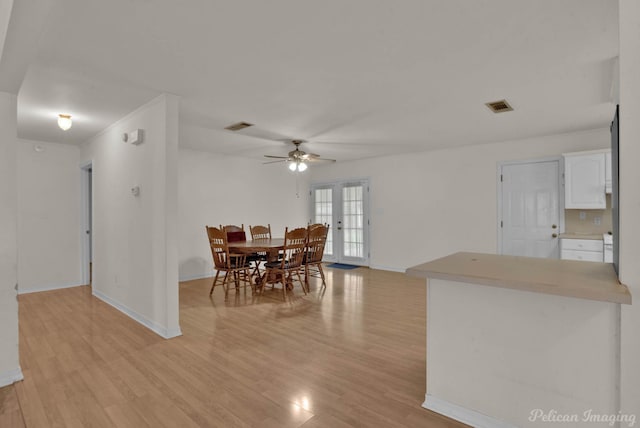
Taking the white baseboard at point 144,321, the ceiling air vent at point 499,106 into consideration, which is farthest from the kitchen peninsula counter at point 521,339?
the white baseboard at point 144,321

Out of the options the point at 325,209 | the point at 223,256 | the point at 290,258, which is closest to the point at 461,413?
the point at 290,258

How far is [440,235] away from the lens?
6.07 m

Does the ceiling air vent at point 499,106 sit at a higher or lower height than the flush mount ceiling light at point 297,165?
higher

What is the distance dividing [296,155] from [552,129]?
3.71 metres

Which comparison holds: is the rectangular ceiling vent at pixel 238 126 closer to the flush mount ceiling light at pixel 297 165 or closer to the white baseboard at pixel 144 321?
the flush mount ceiling light at pixel 297 165

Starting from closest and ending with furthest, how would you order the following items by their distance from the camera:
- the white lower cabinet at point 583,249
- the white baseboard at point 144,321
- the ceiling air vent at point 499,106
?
the white baseboard at point 144,321
the ceiling air vent at point 499,106
the white lower cabinet at point 583,249

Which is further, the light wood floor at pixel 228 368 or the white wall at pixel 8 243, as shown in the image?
the white wall at pixel 8 243

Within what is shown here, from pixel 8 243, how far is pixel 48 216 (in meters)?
3.40

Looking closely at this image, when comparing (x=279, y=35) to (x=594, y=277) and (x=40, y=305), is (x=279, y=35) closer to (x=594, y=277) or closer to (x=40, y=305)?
(x=594, y=277)

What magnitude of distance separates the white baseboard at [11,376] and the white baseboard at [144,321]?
3.44ft

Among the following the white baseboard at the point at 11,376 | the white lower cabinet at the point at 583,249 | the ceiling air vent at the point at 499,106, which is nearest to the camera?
the white baseboard at the point at 11,376

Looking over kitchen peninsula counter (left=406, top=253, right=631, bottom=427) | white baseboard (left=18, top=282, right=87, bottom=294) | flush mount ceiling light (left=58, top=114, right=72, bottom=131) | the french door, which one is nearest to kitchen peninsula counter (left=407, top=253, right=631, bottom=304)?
kitchen peninsula counter (left=406, top=253, right=631, bottom=427)

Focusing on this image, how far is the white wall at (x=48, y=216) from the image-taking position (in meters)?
4.99

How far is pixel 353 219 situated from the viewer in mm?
7484
